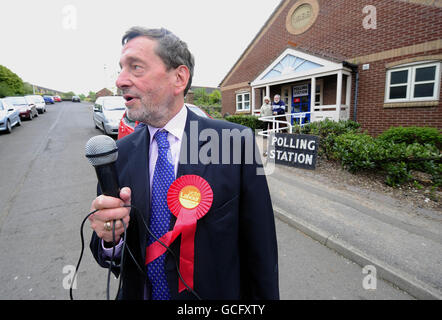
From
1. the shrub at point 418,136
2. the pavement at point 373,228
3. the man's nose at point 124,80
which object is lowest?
the pavement at point 373,228

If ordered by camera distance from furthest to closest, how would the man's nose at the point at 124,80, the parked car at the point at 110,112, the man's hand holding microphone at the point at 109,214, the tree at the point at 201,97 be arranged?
the tree at the point at 201,97
the parked car at the point at 110,112
the man's nose at the point at 124,80
the man's hand holding microphone at the point at 109,214

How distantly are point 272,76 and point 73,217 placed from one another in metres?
11.9

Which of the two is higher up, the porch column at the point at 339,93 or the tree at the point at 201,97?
the tree at the point at 201,97

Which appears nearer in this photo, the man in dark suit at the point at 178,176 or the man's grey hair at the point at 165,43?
the man in dark suit at the point at 178,176

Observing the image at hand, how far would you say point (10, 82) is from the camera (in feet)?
100

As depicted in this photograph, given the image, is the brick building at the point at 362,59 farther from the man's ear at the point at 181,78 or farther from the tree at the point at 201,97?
the tree at the point at 201,97

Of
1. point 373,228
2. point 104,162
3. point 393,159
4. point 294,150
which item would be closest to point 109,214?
point 104,162

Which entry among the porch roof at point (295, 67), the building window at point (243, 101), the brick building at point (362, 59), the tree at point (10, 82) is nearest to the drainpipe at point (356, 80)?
the brick building at point (362, 59)

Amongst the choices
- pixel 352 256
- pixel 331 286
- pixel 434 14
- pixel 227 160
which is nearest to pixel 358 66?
pixel 434 14

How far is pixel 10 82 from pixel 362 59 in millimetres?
40559

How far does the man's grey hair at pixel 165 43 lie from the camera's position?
4.27 ft

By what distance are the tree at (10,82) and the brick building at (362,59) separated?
103ft

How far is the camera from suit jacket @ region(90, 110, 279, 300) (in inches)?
46.4
